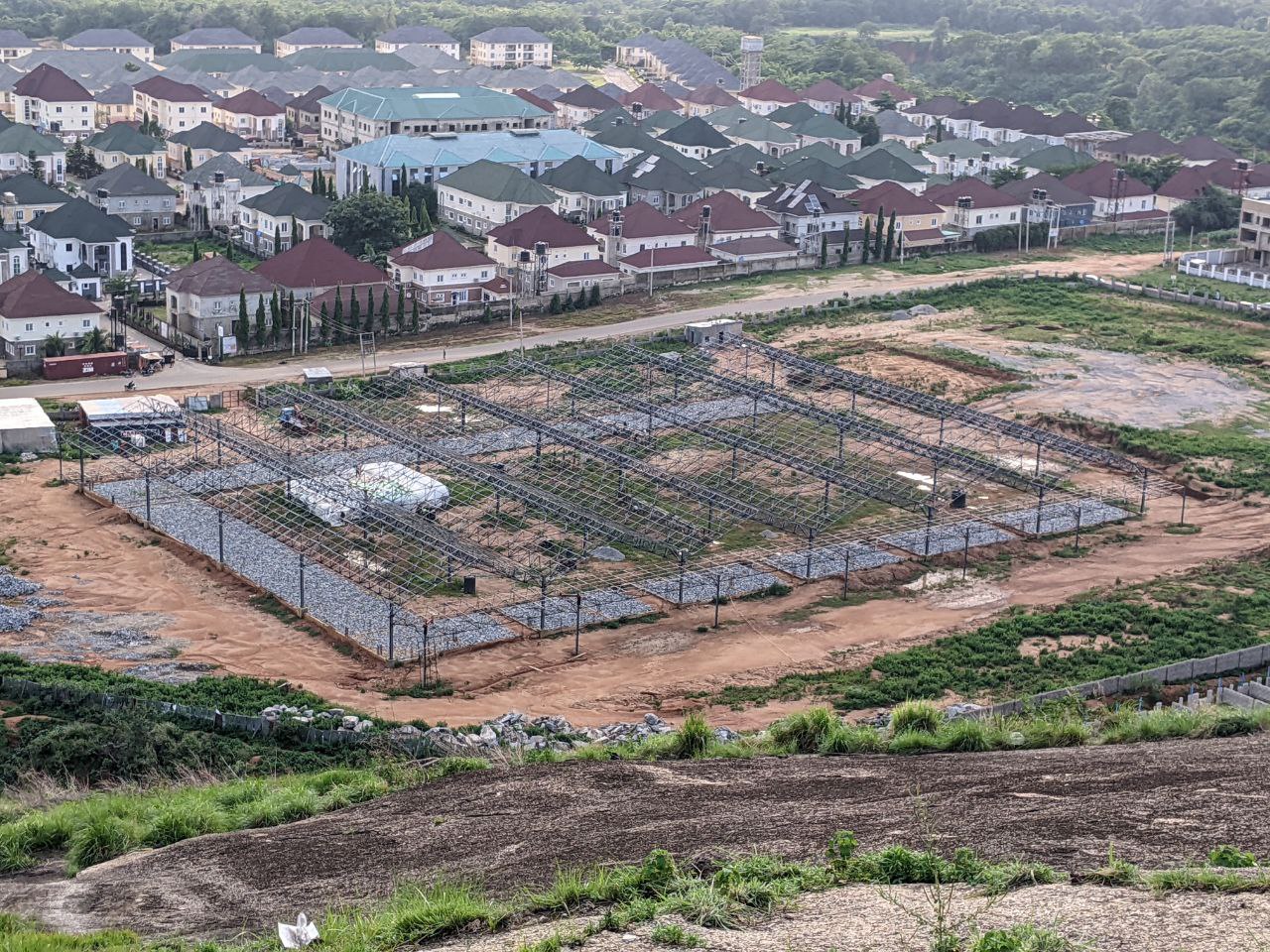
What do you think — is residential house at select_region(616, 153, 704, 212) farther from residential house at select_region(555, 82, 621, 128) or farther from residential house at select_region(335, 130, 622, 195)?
residential house at select_region(555, 82, 621, 128)

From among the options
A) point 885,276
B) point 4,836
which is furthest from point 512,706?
point 885,276

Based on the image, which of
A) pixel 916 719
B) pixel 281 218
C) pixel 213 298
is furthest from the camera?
pixel 281 218

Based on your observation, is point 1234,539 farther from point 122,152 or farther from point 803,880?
point 122,152

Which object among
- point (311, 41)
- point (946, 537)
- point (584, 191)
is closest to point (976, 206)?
point (584, 191)

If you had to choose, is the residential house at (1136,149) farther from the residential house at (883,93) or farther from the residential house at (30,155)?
the residential house at (30,155)

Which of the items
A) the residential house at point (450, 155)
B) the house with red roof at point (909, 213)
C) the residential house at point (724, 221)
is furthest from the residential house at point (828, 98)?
the residential house at point (724, 221)

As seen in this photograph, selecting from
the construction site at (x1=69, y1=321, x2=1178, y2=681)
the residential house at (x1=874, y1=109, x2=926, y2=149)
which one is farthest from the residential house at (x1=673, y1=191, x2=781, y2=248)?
the residential house at (x1=874, y1=109, x2=926, y2=149)

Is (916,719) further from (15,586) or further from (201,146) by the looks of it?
(201,146)
